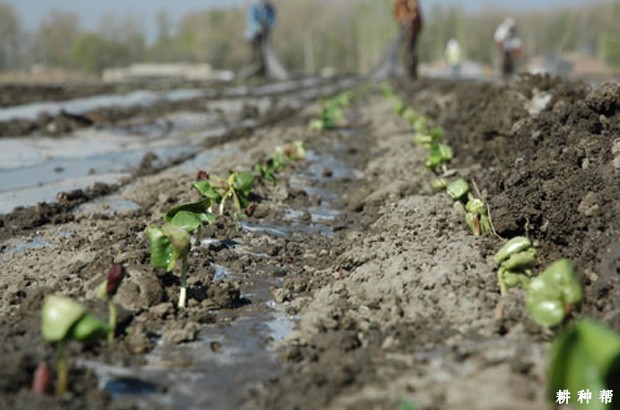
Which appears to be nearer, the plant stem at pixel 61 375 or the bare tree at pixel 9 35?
the plant stem at pixel 61 375

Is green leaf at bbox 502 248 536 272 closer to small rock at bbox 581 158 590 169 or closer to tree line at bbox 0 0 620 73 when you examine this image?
small rock at bbox 581 158 590 169

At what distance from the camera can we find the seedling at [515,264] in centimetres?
298

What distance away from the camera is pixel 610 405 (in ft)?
6.52

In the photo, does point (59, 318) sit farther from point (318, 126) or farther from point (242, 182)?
point (318, 126)

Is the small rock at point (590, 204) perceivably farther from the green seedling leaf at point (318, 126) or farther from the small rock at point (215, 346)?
the green seedling leaf at point (318, 126)

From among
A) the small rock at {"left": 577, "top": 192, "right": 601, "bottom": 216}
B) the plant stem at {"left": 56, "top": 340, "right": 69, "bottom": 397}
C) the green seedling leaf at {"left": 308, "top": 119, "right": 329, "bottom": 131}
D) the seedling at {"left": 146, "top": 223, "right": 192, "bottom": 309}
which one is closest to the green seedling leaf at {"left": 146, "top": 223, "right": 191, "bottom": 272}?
the seedling at {"left": 146, "top": 223, "right": 192, "bottom": 309}

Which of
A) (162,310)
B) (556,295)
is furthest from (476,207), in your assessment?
(162,310)

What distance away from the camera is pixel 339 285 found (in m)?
3.35

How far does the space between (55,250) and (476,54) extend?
60.2 meters

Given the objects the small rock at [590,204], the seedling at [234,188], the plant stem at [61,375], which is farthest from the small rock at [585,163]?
the plant stem at [61,375]

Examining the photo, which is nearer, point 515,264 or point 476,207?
point 515,264

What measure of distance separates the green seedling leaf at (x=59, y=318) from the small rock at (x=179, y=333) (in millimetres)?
646

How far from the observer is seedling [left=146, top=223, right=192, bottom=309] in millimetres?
3068

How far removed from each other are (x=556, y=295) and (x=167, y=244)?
1616 millimetres
